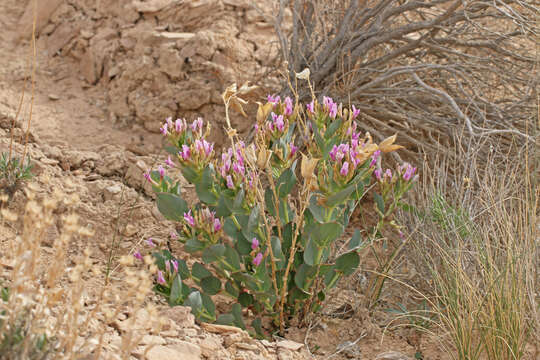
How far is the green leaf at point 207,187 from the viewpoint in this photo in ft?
8.13

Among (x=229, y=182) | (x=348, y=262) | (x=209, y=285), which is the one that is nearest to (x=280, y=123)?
(x=229, y=182)

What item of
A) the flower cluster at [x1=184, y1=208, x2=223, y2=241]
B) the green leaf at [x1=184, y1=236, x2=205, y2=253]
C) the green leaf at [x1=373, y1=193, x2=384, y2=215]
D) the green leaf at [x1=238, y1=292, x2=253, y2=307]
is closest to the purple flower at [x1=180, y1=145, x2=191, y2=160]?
the flower cluster at [x1=184, y1=208, x2=223, y2=241]

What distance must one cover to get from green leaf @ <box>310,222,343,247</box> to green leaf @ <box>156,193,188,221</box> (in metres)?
0.59

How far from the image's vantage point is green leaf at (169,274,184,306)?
8.06 feet

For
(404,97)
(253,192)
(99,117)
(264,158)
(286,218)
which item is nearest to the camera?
(264,158)

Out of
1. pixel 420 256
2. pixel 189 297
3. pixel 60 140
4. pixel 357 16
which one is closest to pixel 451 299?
pixel 420 256

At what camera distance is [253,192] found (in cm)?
241

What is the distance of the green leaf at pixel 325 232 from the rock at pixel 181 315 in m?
0.59

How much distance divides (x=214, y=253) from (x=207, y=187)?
29cm

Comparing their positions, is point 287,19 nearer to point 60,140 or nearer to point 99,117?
point 99,117

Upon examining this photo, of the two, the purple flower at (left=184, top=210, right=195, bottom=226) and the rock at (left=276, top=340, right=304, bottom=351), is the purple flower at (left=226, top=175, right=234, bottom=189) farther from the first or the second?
the rock at (left=276, top=340, right=304, bottom=351)

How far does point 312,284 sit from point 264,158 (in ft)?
2.49

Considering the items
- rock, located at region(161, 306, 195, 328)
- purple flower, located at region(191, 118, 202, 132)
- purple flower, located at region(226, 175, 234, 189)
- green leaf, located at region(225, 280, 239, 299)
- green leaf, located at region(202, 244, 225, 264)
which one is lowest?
green leaf, located at region(225, 280, 239, 299)

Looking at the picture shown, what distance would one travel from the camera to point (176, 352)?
6.47 feet
